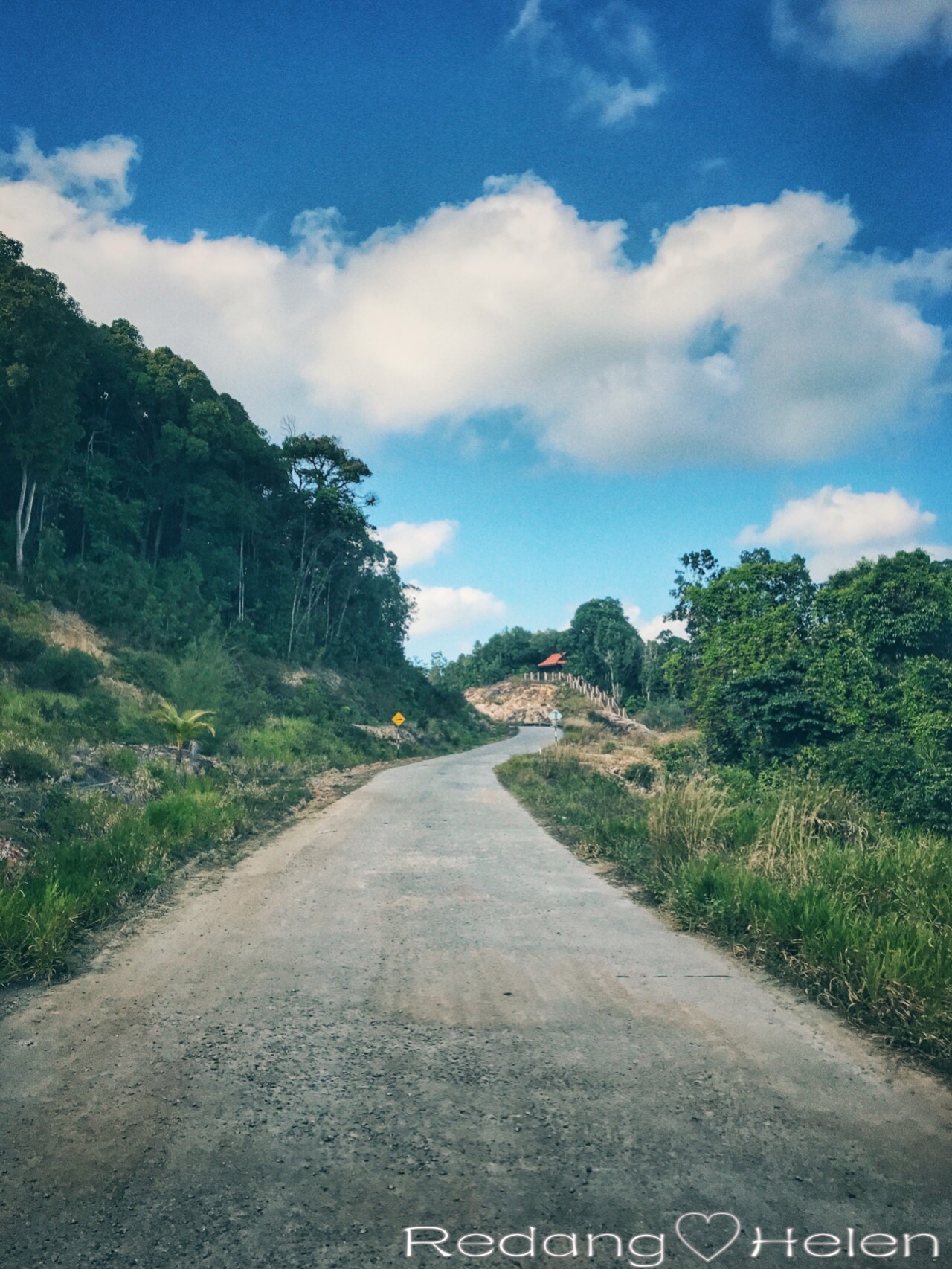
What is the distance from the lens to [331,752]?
32.6 m

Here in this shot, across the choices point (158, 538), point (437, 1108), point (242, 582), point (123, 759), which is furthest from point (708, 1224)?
point (242, 582)

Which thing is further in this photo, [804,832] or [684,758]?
[684,758]

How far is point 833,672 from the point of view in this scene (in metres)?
25.0

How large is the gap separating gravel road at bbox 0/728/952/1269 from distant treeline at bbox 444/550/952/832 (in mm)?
13395

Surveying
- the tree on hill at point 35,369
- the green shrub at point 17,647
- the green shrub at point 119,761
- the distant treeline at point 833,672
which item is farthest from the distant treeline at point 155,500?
the distant treeline at point 833,672

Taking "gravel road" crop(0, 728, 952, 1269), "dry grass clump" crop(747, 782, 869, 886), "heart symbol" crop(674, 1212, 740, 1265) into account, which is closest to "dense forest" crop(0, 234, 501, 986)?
"gravel road" crop(0, 728, 952, 1269)

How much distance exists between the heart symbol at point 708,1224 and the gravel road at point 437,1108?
2 centimetres

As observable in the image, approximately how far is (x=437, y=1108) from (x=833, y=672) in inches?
975

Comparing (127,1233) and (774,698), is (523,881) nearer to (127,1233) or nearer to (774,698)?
(127,1233)

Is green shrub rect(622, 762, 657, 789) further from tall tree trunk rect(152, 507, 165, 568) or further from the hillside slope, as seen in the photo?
tall tree trunk rect(152, 507, 165, 568)

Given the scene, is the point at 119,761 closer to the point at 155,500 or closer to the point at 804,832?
the point at 804,832

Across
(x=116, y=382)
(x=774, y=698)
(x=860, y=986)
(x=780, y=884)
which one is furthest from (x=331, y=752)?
(x=860, y=986)

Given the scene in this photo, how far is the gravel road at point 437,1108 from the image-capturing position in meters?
2.80

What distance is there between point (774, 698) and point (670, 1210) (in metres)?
21.2
